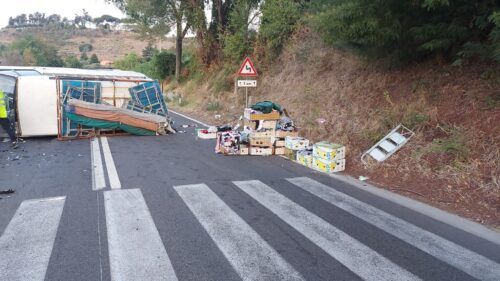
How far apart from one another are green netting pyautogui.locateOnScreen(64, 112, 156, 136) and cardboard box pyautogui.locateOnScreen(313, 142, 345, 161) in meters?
6.65

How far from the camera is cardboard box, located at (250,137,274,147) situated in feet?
32.3

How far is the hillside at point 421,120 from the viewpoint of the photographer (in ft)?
21.8

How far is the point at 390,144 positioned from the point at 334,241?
181 inches

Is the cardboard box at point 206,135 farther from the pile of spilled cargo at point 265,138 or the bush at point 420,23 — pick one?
the bush at point 420,23

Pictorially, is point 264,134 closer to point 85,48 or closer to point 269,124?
point 269,124

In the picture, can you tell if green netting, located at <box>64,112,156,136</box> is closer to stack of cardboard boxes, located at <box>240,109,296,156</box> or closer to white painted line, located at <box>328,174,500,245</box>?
stack of cardboard boxes, located at <box>240,109,296,156</box>

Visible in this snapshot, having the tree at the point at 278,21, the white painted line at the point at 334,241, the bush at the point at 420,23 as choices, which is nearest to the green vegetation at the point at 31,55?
the tree at the point at 278,21

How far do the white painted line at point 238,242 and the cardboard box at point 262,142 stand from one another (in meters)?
3.65

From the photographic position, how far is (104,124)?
40.2ft

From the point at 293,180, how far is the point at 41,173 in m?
5.14

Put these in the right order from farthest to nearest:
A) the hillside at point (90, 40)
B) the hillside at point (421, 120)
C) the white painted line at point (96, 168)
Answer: the hillside at point (90, 40) → the white painted line at point (96, 168) → the hillside at point (421, 120)

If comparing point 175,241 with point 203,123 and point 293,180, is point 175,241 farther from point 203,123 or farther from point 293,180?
point 203,123

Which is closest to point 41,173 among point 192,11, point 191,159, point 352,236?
point 191,159

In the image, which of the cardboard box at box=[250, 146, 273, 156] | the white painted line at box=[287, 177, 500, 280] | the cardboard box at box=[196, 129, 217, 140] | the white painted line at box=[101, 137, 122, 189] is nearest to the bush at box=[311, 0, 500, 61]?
the cardboard box at box=[250, 146, 273, 156]
